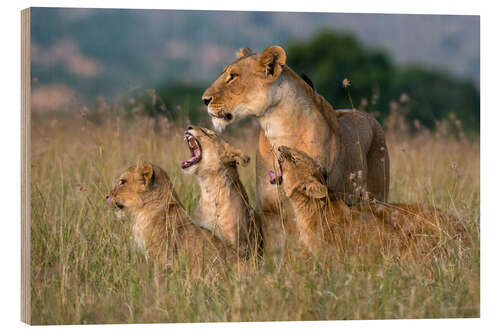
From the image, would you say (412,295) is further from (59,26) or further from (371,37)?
(59,26)

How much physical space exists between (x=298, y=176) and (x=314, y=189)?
0.15m

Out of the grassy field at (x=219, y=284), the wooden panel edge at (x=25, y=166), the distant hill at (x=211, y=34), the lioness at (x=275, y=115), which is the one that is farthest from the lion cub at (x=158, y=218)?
the distant hill at (x=211, y=34)

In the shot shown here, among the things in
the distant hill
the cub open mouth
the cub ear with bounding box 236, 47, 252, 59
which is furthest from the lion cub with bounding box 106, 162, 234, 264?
the cub ear with bounding box 236, 47, 252, 59

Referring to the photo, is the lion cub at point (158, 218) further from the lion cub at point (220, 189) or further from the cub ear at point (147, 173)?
the lion cub at point (220, 189)

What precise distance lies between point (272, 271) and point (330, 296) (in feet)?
1.64

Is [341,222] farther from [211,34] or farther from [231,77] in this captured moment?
[211,34]

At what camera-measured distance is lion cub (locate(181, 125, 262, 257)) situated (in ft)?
23.0


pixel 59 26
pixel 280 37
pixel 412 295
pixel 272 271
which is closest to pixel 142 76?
pixel 280 37

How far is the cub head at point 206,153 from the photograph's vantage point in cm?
705

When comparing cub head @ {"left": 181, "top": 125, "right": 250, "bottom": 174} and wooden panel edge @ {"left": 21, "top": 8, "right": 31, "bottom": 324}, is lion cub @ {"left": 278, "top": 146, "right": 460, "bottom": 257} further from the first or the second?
wooden panel edge @ {"left": 21, "top": 8, "right": 31, "bottom": 324}

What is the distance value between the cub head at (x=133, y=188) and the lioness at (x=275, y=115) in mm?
630

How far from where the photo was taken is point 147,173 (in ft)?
23.1

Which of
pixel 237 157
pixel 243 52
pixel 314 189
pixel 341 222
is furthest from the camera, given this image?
pixel 243 52

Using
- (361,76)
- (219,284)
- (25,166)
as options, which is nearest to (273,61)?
(219,284)
